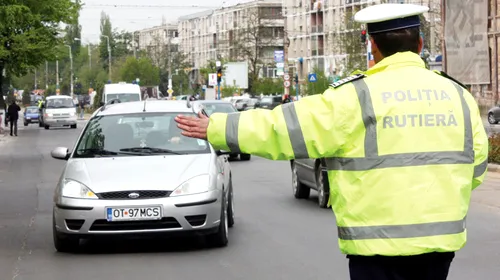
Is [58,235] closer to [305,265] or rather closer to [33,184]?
[305,265]

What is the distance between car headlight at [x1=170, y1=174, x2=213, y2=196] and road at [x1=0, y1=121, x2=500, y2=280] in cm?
65

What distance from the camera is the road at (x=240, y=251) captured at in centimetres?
952

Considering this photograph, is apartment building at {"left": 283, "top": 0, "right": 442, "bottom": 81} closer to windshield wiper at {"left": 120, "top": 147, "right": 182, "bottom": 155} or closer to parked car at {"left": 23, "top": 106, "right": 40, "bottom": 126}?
parked car at {"left": 23, "top": 106, "right": 40, "bottom": 126}

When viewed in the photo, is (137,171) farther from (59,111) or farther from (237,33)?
(237,33)

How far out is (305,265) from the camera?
32.1 ft

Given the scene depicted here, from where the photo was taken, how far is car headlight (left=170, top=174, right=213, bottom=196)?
34.6 ft

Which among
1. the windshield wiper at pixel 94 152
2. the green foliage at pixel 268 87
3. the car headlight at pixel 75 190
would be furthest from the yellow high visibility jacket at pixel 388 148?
the green foliage at pixel 268 87

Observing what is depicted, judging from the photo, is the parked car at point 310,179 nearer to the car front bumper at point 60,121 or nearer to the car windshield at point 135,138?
the car windshield at point 135,138

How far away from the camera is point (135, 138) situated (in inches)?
460

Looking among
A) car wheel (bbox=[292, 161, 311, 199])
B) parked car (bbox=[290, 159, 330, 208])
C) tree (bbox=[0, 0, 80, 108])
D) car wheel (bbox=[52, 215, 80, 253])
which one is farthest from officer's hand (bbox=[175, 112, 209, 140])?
tree (bbox=[0, 0, 80, 108])

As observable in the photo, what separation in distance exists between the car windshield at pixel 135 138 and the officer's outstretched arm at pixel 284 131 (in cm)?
706

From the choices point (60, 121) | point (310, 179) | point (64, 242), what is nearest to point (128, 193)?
point (64, 242)

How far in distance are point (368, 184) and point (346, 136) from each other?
20cm

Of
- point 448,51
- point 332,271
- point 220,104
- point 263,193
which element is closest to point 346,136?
point 332,271
